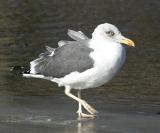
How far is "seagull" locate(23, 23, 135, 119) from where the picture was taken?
9922 millimetres

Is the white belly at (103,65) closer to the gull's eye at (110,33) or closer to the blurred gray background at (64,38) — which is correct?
the gull's eye at (110,33)

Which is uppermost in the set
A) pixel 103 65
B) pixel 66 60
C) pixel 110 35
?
pixel 110 35

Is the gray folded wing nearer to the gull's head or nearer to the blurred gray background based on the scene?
the gull's head

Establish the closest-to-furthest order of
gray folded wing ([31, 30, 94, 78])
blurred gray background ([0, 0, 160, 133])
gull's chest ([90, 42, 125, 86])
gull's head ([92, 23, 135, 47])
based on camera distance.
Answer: gull's chest ([90, 42, 125, 86]) → gray folded wing ([31, 30, 94, 78]) → gull's head ([92, 23, 135, 47]) → blurred gray background ([0, 0, 160, 133])

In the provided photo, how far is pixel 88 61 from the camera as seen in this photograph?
1001cm

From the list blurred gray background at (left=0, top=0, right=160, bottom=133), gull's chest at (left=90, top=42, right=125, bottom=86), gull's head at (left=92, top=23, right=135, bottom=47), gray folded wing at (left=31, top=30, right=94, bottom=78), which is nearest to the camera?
gull's chest at (left=90, top=42, right=125, bottom=86)

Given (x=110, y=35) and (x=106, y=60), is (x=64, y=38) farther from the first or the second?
(x=106, y=60)

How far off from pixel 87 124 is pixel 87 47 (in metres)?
1.20

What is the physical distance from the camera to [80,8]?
78.7 ft

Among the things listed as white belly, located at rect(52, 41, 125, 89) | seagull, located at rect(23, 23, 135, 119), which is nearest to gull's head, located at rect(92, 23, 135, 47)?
seagull, located at rect(23, 23, 135, 119)

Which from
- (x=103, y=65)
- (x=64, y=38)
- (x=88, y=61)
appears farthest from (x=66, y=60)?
(x=64, y=38)

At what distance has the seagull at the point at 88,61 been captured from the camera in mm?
9922

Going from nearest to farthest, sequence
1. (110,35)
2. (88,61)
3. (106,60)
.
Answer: (106,60), (88,61), (110,35)

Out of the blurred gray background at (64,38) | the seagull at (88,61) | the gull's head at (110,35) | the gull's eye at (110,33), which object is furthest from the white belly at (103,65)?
the blurred gray background at (64,38)
